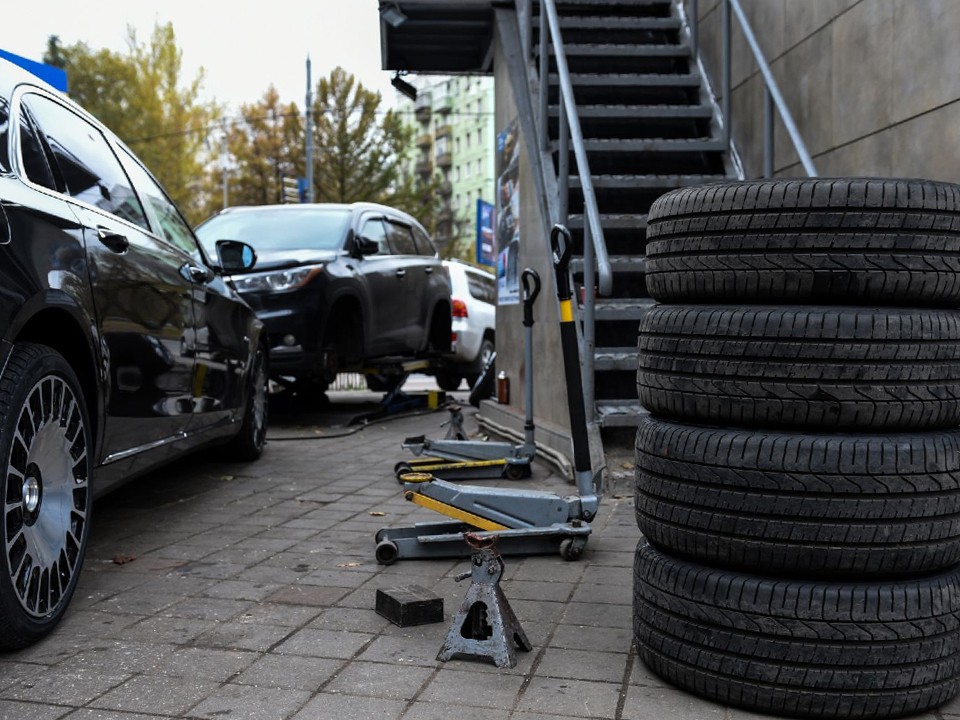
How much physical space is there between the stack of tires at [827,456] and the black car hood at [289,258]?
6846 millimetres

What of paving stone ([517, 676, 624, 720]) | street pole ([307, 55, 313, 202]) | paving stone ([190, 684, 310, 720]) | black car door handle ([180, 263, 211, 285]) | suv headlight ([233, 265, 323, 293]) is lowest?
paving stone ([517, 676, 624, 720])

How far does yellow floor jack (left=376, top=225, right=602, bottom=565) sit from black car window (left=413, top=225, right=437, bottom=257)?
7657 mm

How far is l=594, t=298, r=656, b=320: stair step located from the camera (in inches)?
257

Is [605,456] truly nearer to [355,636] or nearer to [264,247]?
[355,636]

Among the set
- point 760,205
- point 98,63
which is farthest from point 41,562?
point 98,63

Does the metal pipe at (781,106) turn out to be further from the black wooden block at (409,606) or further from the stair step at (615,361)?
the black wooden block at (409,606)

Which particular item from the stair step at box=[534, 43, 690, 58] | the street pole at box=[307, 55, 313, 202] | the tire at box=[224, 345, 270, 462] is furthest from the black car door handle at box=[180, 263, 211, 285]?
the street pole at box=[307, 55, 313, 202]

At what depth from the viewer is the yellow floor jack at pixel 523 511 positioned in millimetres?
4309

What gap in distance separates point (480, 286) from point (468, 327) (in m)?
1.95

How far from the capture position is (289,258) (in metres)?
9.30

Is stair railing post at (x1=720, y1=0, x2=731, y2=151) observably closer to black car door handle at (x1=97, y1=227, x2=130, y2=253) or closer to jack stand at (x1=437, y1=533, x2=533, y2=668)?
black car door handle at (x1=97, y1=227, x2=130, y2=253)

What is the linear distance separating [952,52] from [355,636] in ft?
12.1

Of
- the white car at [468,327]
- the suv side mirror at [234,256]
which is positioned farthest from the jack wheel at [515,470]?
the white car at [468,327]

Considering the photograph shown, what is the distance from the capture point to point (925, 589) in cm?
262
